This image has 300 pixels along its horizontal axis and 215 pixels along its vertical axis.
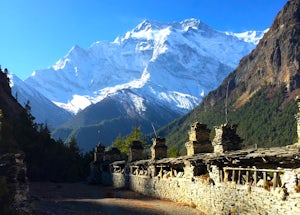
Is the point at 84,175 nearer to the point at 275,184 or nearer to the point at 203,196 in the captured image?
the point at 203,196

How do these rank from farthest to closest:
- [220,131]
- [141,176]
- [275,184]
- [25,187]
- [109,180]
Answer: [109,180] < [141,176] < [220,131] < [25,187] < [275,184]

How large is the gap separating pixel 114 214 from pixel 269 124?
379 feet

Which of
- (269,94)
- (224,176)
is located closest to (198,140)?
(224,176)

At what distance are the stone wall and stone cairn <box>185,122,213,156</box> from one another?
265 centimetres

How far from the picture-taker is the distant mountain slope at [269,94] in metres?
125

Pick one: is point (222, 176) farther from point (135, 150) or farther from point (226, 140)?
point (135, 150)

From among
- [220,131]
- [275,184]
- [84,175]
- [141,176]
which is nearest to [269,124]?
[84,175]

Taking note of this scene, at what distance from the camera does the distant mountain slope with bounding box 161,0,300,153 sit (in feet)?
411

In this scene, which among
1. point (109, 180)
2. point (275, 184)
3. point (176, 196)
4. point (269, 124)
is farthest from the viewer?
point (269, 124)

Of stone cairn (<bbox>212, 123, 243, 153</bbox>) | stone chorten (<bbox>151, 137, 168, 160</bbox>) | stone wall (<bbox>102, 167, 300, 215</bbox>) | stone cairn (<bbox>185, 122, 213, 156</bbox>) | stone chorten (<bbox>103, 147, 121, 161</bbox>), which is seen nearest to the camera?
stone wall (<bbox>102, 167, 300, 215</bbox>)

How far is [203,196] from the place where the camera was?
2342 cm

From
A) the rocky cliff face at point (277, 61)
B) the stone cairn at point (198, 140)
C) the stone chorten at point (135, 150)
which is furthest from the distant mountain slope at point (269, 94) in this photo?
the stone cairn at point (198, 140)

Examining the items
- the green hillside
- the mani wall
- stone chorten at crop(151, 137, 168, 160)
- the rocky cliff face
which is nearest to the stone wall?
the mani wall

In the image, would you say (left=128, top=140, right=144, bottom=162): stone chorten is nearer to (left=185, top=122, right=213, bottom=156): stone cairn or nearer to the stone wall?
the stone wall
